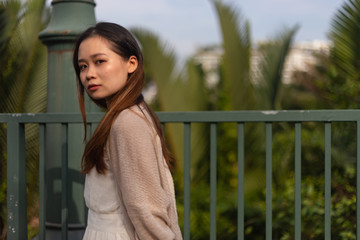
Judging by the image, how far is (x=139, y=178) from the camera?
1607 mm

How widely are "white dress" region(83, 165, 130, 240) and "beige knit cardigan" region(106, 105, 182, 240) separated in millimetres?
52

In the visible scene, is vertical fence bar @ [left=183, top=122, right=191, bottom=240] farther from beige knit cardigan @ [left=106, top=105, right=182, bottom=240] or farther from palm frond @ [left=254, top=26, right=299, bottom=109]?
palm frond @ [left=254, top=26, right=299, bottom=109]

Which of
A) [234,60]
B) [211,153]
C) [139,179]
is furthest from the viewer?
[234,60]

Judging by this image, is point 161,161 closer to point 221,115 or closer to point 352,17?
point 221,115

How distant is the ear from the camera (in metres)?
1.83

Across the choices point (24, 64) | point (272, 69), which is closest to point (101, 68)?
point (24, 64)

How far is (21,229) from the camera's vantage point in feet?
9.36

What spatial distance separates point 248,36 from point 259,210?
2.11 meters

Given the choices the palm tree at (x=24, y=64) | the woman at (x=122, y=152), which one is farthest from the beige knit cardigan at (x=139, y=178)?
the palm tree at (x=24, y=64)

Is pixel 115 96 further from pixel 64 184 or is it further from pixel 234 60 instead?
pixel 234 60

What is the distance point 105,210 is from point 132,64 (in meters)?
0.52

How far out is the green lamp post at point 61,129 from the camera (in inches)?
113

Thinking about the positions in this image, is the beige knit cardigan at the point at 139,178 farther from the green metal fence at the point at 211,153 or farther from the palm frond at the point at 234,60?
the palm frond at the point at 234,60

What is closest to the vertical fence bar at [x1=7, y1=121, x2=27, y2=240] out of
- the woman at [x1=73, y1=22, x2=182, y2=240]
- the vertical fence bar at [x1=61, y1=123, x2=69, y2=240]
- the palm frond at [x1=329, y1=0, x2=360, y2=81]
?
the vertical fence bar at [x1=61, y1=123, x2=69, y2=240]
